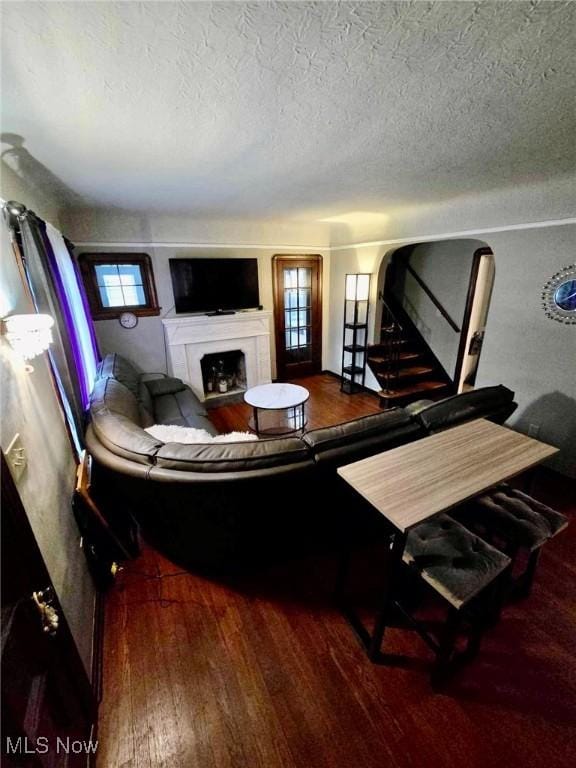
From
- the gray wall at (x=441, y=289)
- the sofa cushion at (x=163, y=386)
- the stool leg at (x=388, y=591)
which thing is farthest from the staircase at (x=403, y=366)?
the stool leg at (x=388, y=591)

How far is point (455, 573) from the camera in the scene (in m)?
1.23

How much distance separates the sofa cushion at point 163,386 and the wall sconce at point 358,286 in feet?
8.87

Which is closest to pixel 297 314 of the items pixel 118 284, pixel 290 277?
pixel 290 277

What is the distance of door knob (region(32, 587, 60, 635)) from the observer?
897 millimetres

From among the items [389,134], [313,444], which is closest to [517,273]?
[389,134]

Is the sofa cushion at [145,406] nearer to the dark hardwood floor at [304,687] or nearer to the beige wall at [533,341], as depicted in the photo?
the dark hardwood floor at [304,687]

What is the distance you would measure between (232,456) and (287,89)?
1.55 metres

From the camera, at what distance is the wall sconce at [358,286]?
4.24 metres

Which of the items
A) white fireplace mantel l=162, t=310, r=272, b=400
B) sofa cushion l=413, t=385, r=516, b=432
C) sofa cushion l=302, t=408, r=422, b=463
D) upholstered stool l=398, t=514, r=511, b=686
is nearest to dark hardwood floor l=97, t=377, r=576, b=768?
upholstered stool l=398, t=514, r=511, b=686

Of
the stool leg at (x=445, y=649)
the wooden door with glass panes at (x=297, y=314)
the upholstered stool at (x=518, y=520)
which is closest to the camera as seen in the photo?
the stool leg at (x=445, y=649)

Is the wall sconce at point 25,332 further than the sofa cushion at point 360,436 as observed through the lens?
No

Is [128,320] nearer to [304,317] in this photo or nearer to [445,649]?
[304,317]

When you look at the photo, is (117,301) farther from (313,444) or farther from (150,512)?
(313,444)

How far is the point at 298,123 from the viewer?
54.5 inches
